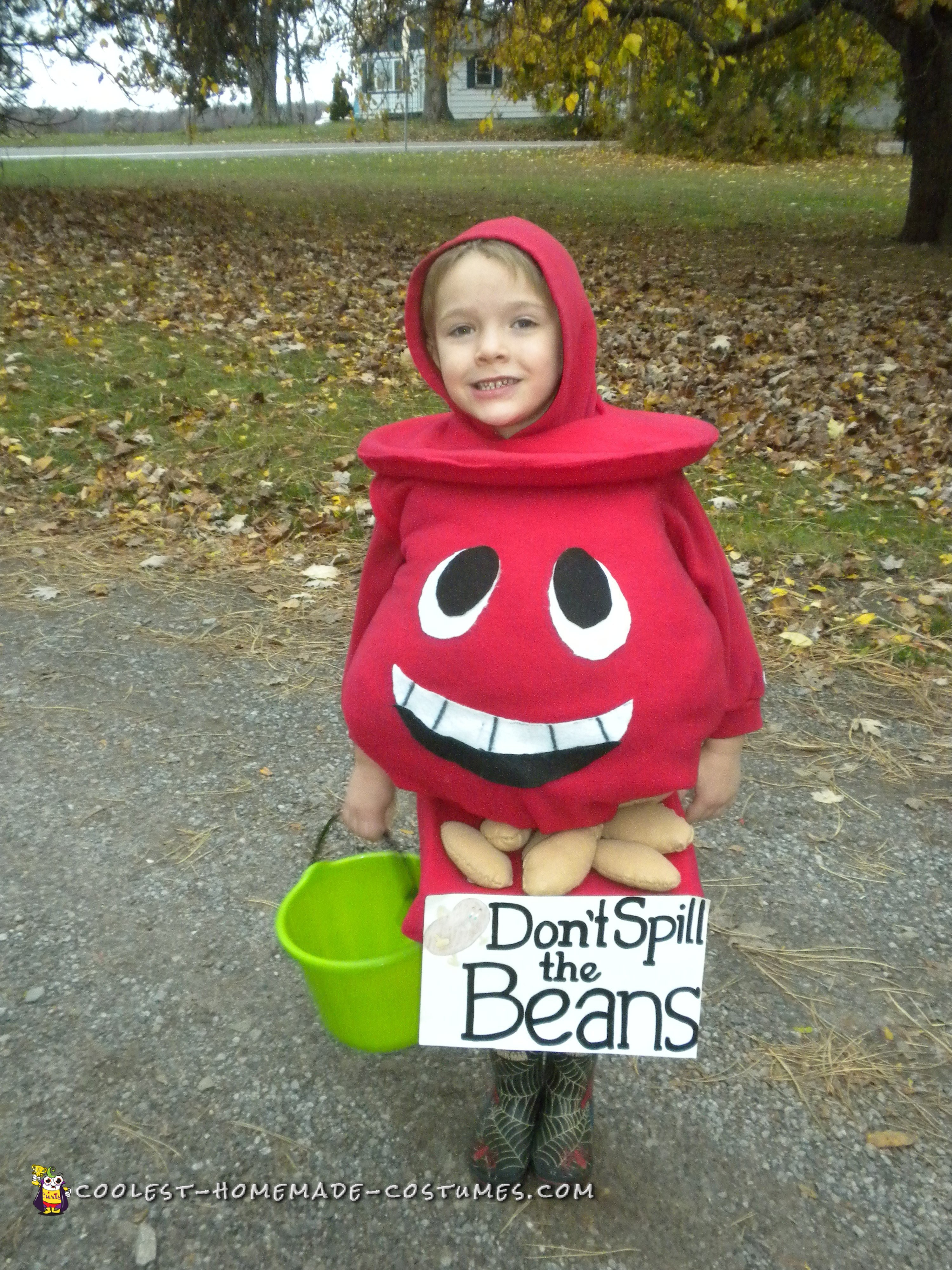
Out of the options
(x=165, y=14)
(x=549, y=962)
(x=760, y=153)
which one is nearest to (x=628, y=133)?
(x=760, y=153)

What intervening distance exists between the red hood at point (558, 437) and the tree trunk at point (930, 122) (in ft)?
31.9

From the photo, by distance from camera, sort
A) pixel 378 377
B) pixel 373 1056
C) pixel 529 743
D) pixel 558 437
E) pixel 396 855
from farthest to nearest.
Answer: pixel 378 377 < pixel 373 1056 < pixel 396 855 < pixel 558 437 < pixel 529 743

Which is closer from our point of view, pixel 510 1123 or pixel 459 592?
pixel 459 592

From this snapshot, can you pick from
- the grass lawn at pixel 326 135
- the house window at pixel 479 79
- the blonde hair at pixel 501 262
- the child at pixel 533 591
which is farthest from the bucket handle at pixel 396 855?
the house window at pixel 479 79

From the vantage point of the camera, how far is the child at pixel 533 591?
60.4 inches

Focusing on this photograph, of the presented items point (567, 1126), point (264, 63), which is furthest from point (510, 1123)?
point (264, 63)

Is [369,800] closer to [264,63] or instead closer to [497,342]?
[497,342]

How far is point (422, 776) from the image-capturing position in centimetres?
163

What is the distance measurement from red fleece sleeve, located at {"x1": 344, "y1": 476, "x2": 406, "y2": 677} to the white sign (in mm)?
484

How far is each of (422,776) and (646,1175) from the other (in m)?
0.92

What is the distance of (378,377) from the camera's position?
712cm

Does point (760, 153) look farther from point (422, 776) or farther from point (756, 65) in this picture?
point (422, 776)

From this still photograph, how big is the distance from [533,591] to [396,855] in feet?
2.50

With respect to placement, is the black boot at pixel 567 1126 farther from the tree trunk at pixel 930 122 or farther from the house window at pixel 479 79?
the house window at pixel 479 79
